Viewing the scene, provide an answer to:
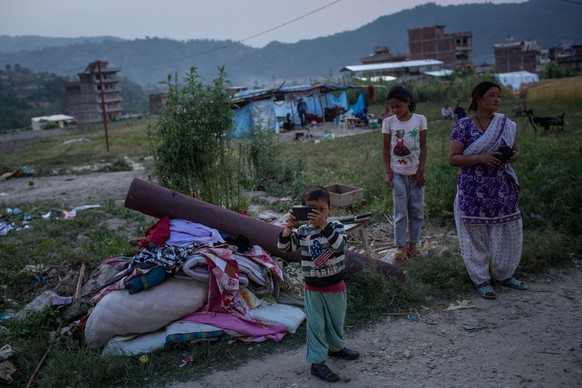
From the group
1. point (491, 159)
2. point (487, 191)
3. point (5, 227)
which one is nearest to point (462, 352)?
point (487, 191)

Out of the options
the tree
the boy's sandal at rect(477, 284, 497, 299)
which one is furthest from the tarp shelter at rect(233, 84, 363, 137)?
the boy's sandal at rect(477, 284, 497, 299)

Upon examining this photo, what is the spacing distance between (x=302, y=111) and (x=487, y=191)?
75.3 ft

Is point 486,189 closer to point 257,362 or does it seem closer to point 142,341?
point 257,362

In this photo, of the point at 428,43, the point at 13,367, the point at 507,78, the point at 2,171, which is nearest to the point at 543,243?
the point at 13,367

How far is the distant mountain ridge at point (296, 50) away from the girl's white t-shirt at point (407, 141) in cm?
15628

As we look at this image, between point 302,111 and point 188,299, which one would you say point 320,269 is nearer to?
point 188,299

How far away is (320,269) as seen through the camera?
127 inches

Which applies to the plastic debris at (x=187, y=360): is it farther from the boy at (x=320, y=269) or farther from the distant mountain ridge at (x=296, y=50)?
the distant mountain ridge at (x=296, y=50)

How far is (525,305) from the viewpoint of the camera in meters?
4.14

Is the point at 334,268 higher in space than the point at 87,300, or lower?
higher

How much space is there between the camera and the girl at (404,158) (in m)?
4.89

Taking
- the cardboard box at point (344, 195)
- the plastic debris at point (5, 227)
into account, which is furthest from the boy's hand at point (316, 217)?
the plastic debris at point (5, 227)

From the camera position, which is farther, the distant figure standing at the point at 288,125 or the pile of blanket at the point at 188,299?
the distant figure standing at the point at 288,125

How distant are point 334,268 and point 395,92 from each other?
2272 mm
